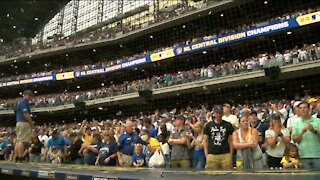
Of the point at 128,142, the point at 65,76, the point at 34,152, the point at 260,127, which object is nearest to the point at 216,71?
the point at 34,152

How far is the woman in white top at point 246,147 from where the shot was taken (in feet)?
17.1

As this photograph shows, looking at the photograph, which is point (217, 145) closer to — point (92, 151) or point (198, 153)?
point (198, 153)

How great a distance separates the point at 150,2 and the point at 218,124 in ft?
106

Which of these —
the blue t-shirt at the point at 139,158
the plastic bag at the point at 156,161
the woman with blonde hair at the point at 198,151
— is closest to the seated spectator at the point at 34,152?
the blue t-shirt at the point at 139,158

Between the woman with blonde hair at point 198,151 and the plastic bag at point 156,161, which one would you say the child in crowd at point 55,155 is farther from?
the woman with blonde hair at point 198,151

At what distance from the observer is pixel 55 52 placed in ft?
109

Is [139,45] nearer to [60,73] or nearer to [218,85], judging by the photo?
[60,73]

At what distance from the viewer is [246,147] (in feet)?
17.0

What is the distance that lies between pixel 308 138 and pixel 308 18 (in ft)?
46.4

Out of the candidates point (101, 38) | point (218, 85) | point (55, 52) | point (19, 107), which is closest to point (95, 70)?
point (101, 38)

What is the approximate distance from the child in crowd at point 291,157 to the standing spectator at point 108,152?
3.38 m

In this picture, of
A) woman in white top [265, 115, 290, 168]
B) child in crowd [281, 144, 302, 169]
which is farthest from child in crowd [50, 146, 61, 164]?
child in crowd [281, 144, 302, 169]

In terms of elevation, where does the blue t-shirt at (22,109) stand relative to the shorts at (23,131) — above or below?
above

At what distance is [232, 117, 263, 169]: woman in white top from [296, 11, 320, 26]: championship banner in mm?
13654
